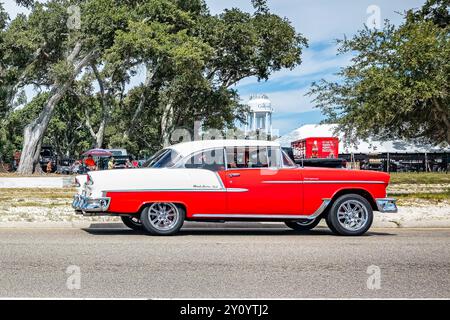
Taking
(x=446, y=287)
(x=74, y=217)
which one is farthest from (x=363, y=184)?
(x=74, y=217)

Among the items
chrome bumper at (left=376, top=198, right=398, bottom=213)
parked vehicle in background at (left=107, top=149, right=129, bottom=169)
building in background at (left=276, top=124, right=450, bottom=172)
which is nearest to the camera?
chrome bumper at (left=376, top=198, right=398, bottom=213)

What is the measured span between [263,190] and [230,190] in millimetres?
599

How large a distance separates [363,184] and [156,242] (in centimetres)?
400

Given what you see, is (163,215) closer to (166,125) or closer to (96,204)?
(96,204)

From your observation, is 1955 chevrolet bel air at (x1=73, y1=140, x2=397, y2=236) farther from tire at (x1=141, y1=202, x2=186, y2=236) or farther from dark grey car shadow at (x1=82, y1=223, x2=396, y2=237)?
dark grey car shadow at (x1=82, y1=223, x2=396, y2=237)

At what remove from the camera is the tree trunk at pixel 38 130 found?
45.3m

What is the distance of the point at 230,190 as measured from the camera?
39.0 feet

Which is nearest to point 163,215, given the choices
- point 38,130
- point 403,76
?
point 403,76

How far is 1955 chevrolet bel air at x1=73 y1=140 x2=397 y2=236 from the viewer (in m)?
11.7

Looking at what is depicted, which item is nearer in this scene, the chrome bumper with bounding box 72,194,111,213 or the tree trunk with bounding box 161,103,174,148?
the chrome bumper with bounding box 72,194,111,213

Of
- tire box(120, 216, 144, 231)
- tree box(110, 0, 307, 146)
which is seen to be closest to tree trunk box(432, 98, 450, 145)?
tire box(120, 216, 144, 231)

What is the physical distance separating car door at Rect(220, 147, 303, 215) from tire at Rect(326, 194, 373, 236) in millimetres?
660

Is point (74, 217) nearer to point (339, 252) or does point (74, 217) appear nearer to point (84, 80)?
point (339, 252)

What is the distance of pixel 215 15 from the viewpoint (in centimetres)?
5038
